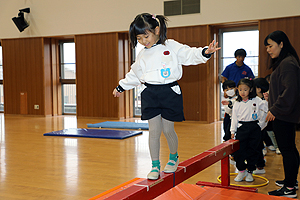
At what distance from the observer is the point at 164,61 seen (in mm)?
2035

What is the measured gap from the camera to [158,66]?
2.03 m

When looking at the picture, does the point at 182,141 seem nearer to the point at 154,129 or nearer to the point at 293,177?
the point at 293,177

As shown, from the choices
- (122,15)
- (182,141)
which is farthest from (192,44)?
(182,141)

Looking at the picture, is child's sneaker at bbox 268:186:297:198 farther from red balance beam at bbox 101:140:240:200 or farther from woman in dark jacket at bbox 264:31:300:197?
red balance beam at bbox 101:140:240:200

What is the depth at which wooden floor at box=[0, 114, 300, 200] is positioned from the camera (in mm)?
2852

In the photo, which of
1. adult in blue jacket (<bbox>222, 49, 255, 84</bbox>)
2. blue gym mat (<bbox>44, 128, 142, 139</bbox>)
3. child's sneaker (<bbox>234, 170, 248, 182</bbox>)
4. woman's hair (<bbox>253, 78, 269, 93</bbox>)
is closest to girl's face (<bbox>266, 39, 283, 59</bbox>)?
woman's hair (<bbox>253, 78, 269, 93</bbox>)

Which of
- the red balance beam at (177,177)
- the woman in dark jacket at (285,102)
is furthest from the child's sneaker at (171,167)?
the woman in dark jacket at (285,102)

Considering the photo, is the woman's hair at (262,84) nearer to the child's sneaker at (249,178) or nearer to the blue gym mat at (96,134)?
the child's sneaker at (249,178)

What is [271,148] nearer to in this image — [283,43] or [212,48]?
[283,43]

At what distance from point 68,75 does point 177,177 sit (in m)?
8.11

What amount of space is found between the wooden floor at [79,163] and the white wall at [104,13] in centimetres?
280

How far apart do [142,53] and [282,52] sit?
1266 millimetres

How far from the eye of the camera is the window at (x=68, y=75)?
9539 mm

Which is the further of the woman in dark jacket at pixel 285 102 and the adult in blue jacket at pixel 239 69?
the adult in blue jacket at pixel 239 69
